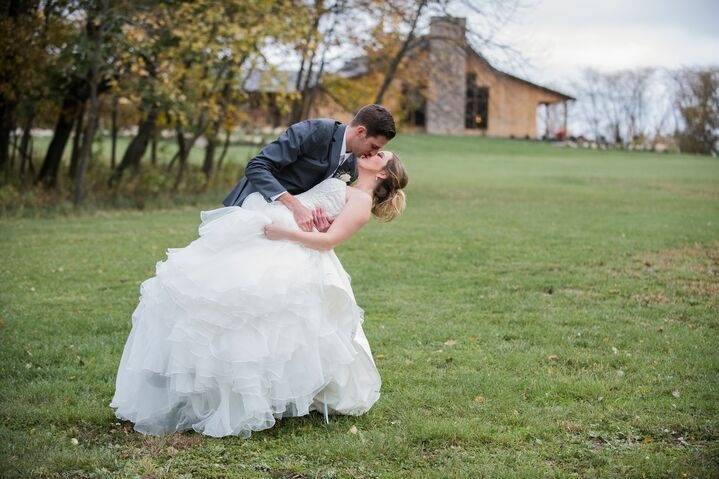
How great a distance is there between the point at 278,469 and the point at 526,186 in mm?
25931

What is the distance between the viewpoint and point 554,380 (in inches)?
270

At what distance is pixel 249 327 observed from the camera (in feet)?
17.9

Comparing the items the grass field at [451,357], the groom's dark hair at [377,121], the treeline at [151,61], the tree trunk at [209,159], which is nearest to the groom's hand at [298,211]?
the groom's dark hair at [377,121]

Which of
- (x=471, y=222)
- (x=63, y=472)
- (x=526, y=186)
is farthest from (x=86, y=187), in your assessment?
(x=63, y=472)

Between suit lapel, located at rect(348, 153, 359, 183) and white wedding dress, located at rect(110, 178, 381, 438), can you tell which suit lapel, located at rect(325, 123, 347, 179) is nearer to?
suit lapel, located at rect(348, 153, 359, 183)

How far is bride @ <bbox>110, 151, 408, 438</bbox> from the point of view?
5418mm

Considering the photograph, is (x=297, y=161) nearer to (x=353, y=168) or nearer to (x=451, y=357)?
(x=353, y=168)

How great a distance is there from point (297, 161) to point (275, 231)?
1.91 ft

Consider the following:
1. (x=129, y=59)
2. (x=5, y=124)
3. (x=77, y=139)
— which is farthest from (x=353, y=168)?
(x=77, y=139)

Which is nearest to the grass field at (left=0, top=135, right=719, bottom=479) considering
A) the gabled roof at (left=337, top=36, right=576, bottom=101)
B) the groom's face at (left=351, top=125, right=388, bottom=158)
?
the groom's face at (left=351, top=125, right=388, bottom=158)

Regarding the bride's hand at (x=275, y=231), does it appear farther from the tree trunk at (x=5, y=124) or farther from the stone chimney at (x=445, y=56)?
the stone chimney at (x=445, y=56)

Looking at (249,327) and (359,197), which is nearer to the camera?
(249,327)

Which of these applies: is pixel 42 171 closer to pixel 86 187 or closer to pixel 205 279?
pixel 86 187

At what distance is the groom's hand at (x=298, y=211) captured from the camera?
18.9ft
